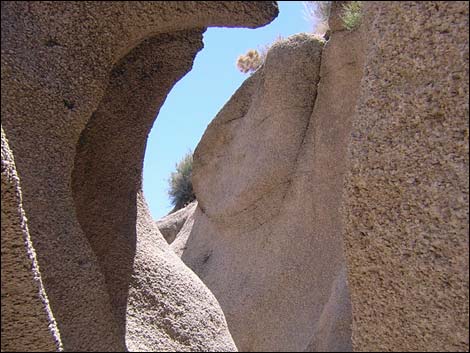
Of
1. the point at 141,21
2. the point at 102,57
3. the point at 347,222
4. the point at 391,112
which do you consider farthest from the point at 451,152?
the point at 102,57

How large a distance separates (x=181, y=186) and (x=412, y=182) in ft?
35.5

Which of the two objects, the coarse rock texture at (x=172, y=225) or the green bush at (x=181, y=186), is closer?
the coarse rock texture at (x=172, y=225)

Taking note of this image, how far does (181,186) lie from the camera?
13133 mm

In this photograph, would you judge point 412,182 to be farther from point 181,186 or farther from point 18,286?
point 181,186

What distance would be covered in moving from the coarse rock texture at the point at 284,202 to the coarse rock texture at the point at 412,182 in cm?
304

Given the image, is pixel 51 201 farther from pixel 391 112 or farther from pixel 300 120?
pixel 300 120

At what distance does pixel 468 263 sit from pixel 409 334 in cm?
35

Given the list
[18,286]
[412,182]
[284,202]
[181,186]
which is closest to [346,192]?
[412,182]

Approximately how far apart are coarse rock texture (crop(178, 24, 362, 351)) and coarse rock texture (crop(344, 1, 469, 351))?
3.04 metres

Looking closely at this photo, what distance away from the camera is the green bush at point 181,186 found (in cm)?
1291

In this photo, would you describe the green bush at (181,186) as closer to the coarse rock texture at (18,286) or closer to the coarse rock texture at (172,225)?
the coarse rock texture at (172,225)

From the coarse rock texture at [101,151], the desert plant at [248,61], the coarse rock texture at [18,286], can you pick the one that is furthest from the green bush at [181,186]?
the coarse rock texture at [18,286]

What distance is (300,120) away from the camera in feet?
23.3

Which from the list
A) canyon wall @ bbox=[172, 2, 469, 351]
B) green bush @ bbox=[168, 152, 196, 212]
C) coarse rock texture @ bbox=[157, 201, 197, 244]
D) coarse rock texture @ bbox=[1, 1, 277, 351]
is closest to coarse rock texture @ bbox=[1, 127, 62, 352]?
coarse rock texture @ bbox=[1, 1, 277, 351]
